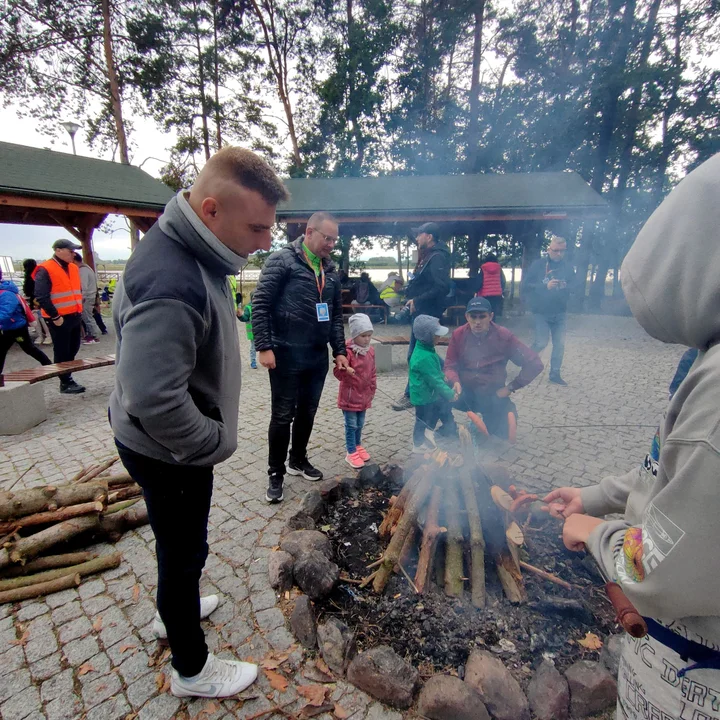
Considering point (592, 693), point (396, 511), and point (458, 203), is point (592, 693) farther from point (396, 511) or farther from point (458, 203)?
point (458, 203)

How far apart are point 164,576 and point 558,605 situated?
1.84m

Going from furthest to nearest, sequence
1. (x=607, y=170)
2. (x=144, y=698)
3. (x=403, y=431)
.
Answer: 1. (x=607, y=170)
2. (x=403, y=431)
3. (x=144, y=698)

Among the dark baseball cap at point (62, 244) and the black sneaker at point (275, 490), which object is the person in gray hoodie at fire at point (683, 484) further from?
the dark baseball cap at point (62, 244)

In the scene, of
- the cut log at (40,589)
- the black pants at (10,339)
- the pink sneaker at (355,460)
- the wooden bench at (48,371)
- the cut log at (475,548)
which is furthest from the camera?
the black pants at (10,339)

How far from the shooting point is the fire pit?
1871mm

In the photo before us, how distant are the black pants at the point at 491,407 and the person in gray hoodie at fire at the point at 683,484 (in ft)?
9.43

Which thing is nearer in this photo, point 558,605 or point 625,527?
point 625,527

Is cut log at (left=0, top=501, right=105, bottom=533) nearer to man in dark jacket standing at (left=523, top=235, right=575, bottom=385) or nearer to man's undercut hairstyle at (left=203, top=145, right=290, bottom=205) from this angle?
man's undercut hairstyle at (left=203, top=145, right=290, bottom=205)

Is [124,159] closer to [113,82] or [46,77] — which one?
[113,82]

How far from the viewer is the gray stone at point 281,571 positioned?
7.41 ft

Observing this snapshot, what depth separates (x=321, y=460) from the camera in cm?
389

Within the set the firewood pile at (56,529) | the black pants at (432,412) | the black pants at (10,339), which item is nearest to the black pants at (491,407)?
the black pants at (432,412)

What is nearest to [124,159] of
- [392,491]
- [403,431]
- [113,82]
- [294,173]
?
[113,82]

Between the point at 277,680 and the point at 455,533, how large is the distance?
3.66ft
